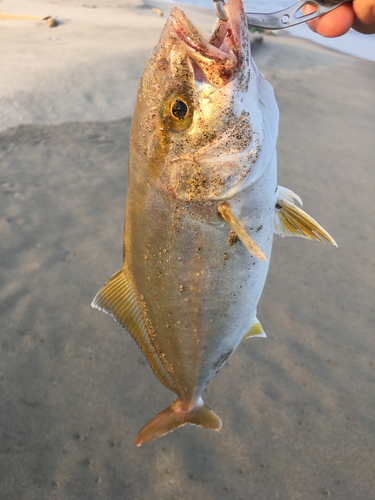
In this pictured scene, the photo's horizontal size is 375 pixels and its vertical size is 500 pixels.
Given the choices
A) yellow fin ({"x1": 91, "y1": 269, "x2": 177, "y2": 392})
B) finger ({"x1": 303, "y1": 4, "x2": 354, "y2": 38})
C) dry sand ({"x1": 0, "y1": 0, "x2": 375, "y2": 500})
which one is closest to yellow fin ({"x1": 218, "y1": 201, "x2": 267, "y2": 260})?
yellow fin ({"x1": 91, "y1": 269, "x2": 177, "y2": 392})

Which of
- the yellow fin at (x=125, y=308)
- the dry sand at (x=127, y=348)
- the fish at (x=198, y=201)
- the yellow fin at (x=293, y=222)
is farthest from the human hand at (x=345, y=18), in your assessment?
the dry sand at (x=127, y=348)

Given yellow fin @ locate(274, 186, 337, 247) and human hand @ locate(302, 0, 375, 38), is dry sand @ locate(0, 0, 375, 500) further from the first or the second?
human hand @ locate(302, 0, 375, 38)

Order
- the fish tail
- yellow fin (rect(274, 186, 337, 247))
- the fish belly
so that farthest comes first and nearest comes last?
the fish tail, yellow fin (rect(274, 186, 337, 247)), the fish belly

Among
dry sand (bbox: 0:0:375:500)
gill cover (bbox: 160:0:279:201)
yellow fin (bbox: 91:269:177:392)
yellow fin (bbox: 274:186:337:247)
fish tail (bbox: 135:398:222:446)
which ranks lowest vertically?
dry sand (bbox: 0:0:375:500)

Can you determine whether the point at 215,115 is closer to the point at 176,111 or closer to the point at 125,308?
the point at 176,111

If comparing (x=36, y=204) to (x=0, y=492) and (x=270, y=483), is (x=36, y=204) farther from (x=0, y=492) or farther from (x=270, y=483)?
(x=270, y=483)

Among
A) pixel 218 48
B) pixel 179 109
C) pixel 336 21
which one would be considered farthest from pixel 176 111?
pixel 336 21
